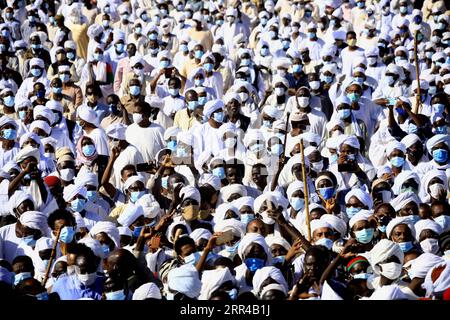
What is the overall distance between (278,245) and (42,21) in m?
11.7

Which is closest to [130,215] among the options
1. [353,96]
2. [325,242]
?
[325,242]

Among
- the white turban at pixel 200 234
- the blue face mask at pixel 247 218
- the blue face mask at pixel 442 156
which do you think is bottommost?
the blue face mask at pixel 442 156

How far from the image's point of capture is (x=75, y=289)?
8.23m

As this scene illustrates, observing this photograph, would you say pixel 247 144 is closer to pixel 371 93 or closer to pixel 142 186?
pixel 142 186

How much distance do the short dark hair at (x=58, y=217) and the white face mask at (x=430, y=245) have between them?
3063 millimetres

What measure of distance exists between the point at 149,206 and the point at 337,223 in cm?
180

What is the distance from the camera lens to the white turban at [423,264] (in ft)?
26.8

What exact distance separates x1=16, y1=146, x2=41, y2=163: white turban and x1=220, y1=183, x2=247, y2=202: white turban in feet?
6.71

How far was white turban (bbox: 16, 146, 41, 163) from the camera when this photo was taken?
36.3 feet

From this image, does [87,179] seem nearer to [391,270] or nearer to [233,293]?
[233,293]

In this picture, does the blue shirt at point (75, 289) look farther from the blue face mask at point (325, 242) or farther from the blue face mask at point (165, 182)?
the blue face mask at point (165, 182)

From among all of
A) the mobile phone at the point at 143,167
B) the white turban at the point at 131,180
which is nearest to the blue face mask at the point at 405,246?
the white turban at the point at 131,180

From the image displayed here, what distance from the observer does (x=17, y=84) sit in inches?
623

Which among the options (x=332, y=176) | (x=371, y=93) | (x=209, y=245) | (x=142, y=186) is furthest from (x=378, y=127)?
(x=209, y=245)
